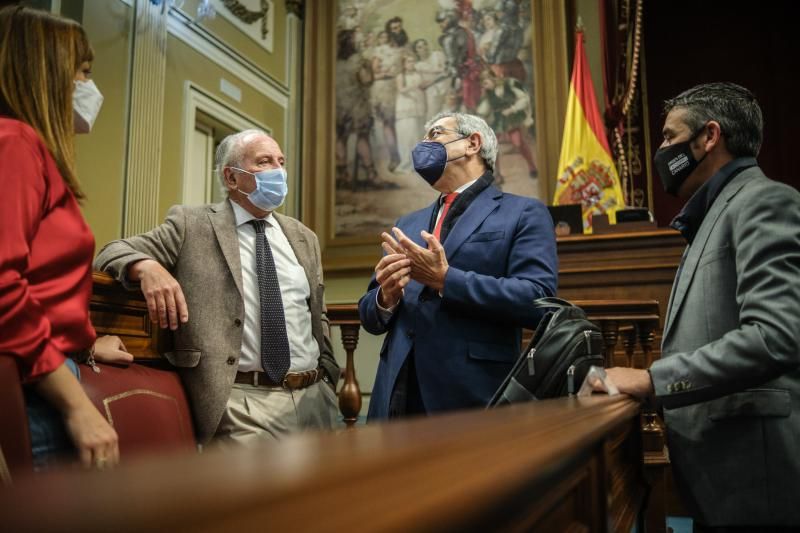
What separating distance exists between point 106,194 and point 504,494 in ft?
18.3

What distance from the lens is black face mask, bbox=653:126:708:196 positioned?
73.2 inches

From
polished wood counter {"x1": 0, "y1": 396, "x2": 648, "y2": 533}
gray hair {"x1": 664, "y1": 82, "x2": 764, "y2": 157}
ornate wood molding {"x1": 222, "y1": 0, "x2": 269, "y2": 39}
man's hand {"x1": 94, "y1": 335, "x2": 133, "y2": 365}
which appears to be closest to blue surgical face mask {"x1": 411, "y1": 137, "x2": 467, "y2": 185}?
gray hair {"x1": 664, "y1": 82, "x2": 764, "y2": 157}

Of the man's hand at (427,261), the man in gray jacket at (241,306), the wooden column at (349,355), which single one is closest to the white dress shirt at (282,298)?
the man in gray jacket at (241,306)

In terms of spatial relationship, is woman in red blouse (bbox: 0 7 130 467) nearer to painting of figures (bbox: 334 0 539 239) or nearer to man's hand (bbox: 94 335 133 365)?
man's hand (bbox: 94 335 133 365)

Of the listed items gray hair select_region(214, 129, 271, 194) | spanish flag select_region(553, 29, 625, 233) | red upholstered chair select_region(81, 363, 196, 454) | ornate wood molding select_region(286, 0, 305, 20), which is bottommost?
red upholstered chair select_region(81, 363, 196, 454)

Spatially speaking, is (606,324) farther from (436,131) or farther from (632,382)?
(632,382)

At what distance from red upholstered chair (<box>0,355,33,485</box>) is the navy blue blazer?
106cm

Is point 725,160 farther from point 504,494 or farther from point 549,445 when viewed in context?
point 504,494

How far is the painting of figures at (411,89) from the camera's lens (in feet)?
23.2

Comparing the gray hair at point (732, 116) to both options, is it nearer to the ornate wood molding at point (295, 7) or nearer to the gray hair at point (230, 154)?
the gray hair at point (230, 154)

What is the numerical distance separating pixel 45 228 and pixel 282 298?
3.14 feet

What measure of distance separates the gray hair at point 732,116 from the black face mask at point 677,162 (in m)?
0.04

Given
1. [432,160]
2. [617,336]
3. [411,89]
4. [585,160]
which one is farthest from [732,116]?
[411,89]

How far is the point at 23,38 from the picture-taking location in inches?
55.4
